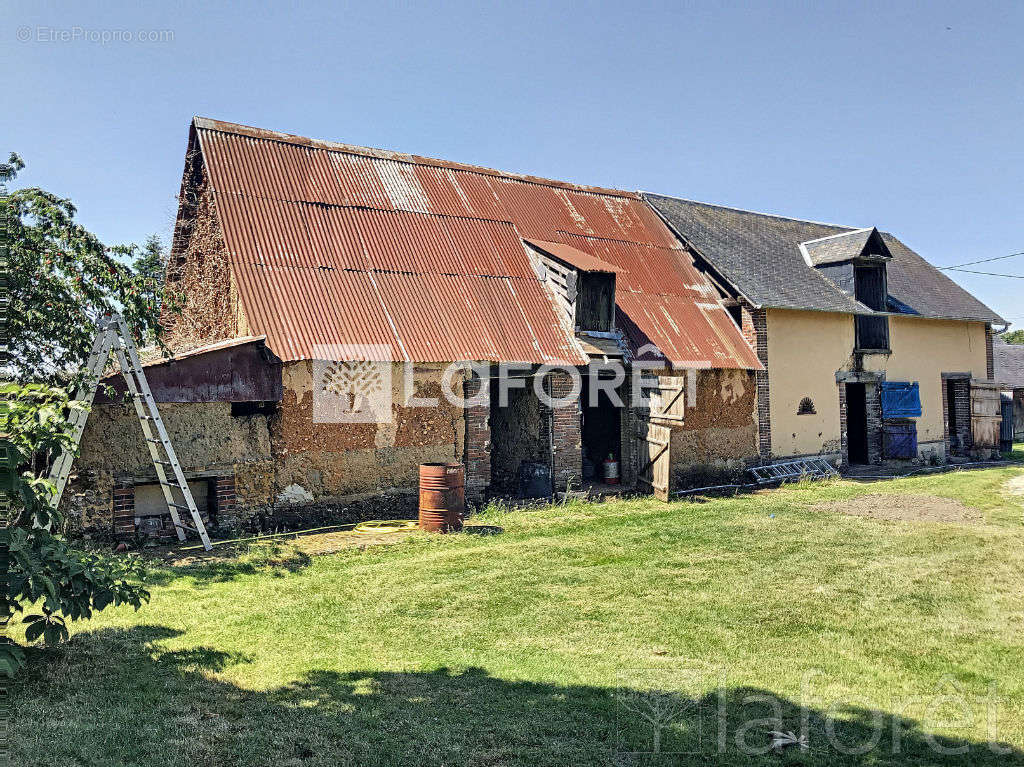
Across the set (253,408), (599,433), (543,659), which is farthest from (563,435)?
(543,659)

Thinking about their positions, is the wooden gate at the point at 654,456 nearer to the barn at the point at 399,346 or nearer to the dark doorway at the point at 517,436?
the barn at the point at 399,346

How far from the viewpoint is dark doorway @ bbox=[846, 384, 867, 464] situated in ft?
61.7

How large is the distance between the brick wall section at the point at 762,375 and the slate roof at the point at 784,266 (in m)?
0.47

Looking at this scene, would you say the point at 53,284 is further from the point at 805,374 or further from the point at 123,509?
the point at 805,374

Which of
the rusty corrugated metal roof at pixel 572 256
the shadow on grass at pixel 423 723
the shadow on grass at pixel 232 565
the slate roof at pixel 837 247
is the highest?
the slate roof at pixel 837 247

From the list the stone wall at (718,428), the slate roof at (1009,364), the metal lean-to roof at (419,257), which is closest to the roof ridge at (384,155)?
the metal lean-to roof at (419,257)

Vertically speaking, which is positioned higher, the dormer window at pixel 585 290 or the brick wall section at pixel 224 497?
the dormer window at pixel 585 290

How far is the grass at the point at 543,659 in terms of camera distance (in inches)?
157

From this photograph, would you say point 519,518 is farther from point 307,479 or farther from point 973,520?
point 973,520

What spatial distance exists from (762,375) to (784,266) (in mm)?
4098

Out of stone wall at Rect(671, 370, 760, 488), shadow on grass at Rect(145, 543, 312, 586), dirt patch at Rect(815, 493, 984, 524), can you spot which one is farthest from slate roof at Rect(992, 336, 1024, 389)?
shadow on grass at Rect(145, 543, 312, 586)

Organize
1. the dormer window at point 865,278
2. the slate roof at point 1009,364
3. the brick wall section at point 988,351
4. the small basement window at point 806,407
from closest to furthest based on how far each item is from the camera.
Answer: the small basement window at point 806,407 < the dormer window at point 865,278 < the brick wall section at point 988,351 < the slate roof at point 1009,364

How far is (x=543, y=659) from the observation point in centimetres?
529

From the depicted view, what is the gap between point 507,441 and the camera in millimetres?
13734
